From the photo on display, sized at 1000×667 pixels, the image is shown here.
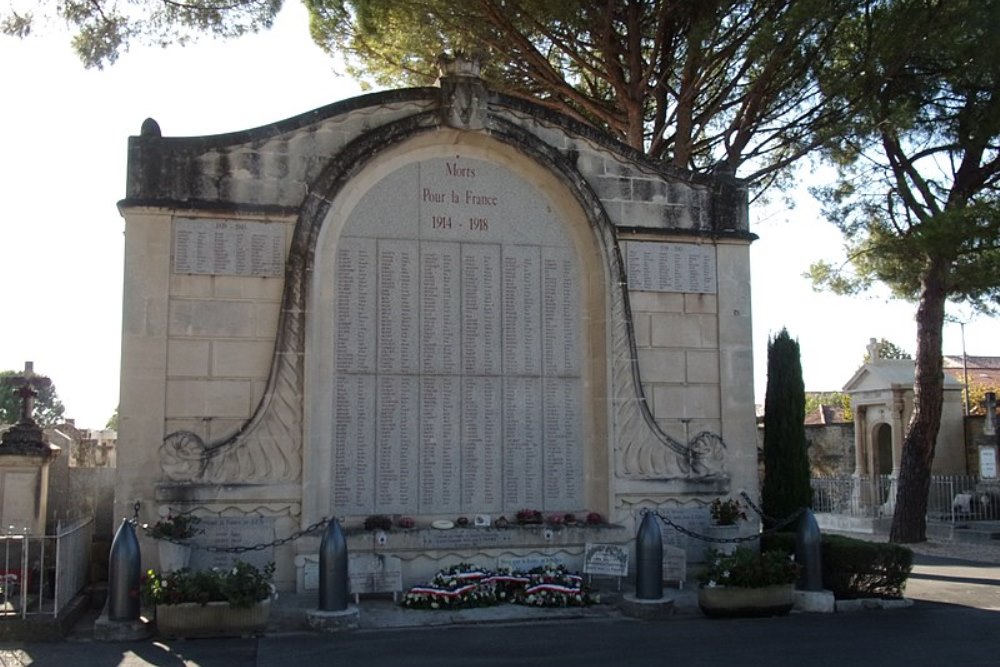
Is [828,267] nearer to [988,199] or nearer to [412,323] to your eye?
[988,199]

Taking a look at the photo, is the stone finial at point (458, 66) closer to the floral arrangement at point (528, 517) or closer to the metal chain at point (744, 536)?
the floral arrangement at point (528, 517)

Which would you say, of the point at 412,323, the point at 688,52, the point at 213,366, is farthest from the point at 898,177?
the point at 213,366

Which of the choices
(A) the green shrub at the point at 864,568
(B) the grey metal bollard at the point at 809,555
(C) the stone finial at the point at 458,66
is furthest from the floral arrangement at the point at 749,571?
(C) the stone finial at the point at 458,66

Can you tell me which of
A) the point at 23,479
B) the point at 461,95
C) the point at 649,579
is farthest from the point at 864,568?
the point at 23,479

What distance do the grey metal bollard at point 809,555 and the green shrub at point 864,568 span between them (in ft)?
1.69

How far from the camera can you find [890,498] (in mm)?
24734

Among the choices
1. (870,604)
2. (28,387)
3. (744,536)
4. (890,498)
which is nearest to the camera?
(870,604)

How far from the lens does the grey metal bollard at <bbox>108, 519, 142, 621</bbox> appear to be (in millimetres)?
9133

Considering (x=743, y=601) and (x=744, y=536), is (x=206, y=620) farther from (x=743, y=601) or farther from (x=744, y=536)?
(x=744, y=536)

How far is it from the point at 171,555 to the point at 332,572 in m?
1.85

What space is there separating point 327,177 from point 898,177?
483 inches

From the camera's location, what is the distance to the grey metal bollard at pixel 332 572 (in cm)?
Answer: 943

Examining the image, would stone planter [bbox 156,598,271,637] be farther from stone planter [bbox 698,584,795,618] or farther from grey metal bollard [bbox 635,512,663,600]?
stone planter [bbox 698,584,795,618]

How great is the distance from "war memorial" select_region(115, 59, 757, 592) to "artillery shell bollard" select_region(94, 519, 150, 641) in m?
1.22
